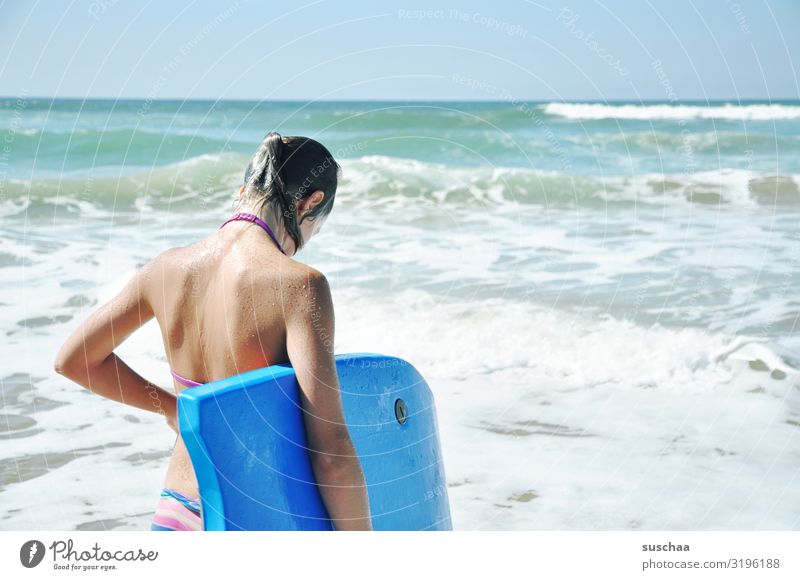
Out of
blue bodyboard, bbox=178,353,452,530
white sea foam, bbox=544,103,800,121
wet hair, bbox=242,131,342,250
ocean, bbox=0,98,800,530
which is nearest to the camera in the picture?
blue bodyboard, bbox=178,353,452,530

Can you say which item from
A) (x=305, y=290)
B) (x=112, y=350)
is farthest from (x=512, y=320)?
(x=305, y=290)

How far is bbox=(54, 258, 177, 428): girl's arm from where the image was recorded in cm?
218

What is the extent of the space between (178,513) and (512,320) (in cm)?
447

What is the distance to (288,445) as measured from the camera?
6.79 feet

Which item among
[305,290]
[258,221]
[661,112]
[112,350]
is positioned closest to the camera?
[305,290]

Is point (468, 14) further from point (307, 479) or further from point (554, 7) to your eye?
point (307, 479)

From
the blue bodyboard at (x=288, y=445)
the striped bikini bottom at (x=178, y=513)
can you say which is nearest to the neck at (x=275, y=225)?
the blue bodyboard at (x=288, y=445)

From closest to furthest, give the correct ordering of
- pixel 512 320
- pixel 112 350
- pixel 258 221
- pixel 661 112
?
pixel 258 221
pixel 112 350
pixel 512 320
pixel 661 112

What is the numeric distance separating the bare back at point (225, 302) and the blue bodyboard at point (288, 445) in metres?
0.09

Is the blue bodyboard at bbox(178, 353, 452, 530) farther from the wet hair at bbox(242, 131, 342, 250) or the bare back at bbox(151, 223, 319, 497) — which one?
the wet hair at bbox(242, 131, 342, 250)

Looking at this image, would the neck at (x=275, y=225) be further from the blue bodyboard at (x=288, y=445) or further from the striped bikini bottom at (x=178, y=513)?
the striped bikini bottom at (x=178, y=513)

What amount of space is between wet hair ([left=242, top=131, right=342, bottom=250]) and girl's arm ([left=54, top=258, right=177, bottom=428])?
11.7 inches

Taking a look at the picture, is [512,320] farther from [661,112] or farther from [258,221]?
[661,112]

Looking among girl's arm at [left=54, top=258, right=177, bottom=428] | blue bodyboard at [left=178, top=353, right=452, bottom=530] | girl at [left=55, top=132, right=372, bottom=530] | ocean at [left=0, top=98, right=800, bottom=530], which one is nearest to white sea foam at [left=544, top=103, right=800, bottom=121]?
ocean at [left=0, top=98, right=800, bottom=530]
